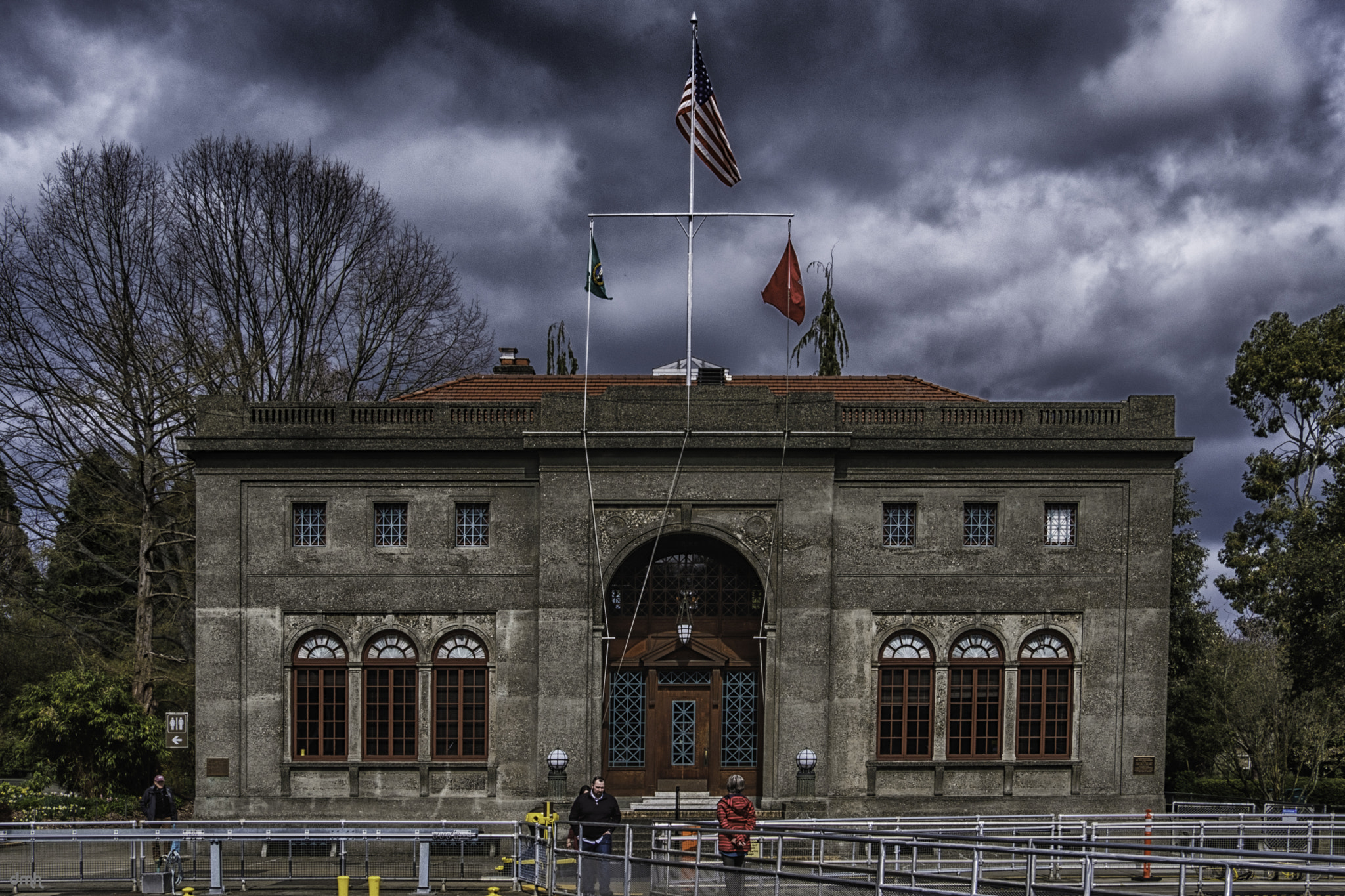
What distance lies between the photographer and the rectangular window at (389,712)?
23438 millimetres

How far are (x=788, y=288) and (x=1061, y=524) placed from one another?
744 cm

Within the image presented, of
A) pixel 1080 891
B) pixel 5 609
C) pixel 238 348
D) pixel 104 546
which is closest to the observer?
pixel 1080 891

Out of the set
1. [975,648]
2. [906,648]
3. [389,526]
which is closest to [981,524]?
[975,648]

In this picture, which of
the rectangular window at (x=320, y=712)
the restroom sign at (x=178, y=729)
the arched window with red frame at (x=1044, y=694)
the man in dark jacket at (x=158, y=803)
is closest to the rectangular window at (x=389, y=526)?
the rectangular window at (x=320, y=712)

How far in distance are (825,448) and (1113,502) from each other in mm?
6132

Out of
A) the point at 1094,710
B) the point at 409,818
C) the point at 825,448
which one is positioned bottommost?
the point at 409,818

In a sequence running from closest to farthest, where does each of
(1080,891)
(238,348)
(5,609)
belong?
(1080,891) < (238,348) < (5,609)

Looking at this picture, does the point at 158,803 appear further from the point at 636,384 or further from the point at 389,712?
the point at 636,384

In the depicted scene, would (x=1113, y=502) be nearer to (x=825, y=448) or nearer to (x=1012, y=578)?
(x=1012, y=578)

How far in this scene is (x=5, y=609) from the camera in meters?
38.8

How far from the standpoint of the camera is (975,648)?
23719 millimetres

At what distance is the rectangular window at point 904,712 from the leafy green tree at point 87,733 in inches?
658

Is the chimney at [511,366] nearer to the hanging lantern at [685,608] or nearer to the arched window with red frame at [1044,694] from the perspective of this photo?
the hanging lantern at [685,608]

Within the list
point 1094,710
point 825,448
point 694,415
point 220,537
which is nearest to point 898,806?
point 1094,710
